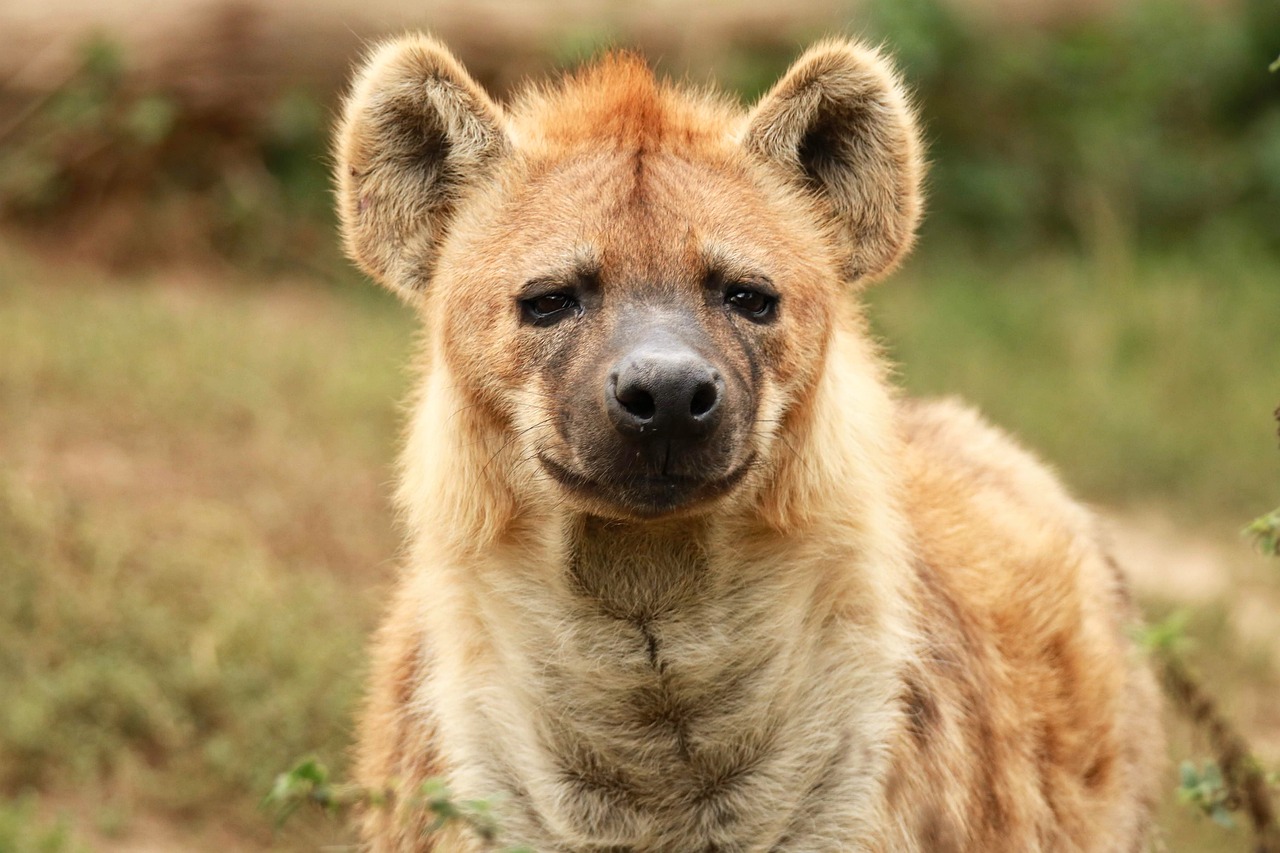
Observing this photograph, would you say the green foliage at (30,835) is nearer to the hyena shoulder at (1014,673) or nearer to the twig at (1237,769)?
the hyena shoulder at (1014,673)

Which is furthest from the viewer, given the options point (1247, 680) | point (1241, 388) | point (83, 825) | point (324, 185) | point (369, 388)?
point (324, 185)

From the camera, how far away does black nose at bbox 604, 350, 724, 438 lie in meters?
A: 2.41

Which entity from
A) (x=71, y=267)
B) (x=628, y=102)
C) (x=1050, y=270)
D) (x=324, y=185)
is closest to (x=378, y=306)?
(x=324, y=185)

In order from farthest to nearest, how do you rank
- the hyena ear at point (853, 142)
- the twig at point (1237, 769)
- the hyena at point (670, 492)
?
1. the hyena ear at point (853, 142)
2. the twig at point (1237, 769)
3. the hyena at point (670, 492)

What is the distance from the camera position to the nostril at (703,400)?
2432mm

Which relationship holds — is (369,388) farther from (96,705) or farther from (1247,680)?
(1247,680)

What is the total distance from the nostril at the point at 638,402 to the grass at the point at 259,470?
5.51ft

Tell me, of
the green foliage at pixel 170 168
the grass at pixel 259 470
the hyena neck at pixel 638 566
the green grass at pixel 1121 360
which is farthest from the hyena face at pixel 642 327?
the green foliage at pixel 170 168

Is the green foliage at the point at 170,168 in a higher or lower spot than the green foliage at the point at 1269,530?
higher

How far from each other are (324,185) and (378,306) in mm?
692

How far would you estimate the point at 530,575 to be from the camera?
2.78 metres

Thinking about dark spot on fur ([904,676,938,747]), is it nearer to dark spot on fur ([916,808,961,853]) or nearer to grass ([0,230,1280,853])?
dark spot on fur ([916,808,961,853])

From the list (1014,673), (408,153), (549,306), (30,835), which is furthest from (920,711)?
(30,835)

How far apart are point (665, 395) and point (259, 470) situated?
9.38 feet
